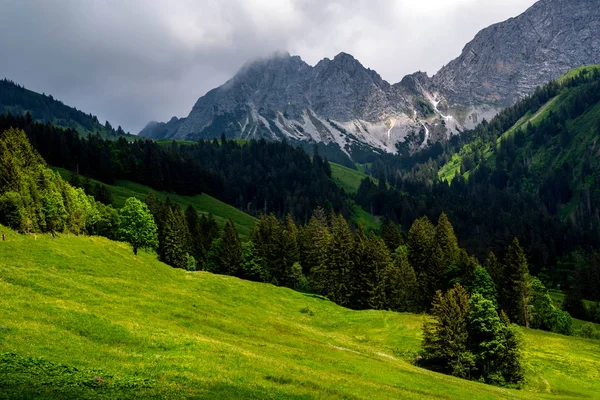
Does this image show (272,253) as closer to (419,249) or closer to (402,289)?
(402,289)

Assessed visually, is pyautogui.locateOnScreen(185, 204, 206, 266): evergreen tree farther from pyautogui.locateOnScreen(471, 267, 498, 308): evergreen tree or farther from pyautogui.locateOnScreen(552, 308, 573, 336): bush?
pyautogui.locateOnScreen(552, 308, 573, 336): bush

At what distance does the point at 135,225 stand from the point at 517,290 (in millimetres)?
88444

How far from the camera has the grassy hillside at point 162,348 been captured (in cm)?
2095

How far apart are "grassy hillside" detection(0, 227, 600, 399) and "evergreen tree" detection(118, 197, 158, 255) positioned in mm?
20798

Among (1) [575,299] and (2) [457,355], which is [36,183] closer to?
(2) [457,355]

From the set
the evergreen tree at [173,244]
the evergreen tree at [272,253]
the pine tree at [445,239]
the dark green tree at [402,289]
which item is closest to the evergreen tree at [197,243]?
the evergreen tree at [173,244]

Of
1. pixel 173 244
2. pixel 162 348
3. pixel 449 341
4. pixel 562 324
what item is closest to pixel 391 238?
pixel 562 324

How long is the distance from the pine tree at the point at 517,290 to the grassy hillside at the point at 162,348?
89.2 feet

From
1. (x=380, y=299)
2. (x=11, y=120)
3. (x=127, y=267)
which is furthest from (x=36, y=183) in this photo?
(x=11, y=120)

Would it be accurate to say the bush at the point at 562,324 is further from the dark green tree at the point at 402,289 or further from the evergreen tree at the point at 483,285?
Answer: the dark green tree at the point at 402,289

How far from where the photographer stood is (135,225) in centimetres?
8838

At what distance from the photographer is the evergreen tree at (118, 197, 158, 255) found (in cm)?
8775

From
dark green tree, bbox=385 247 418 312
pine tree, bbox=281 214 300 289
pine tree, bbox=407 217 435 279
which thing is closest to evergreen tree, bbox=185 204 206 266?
pine tree, bbox=281 214 300 289

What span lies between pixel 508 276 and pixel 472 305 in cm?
4572
